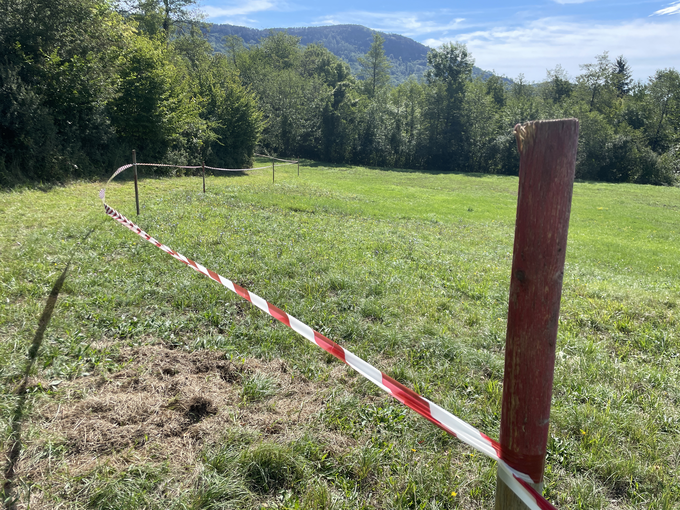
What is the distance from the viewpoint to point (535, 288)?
153cm

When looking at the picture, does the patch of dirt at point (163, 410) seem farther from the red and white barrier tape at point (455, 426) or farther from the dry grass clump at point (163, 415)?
the red and white barrier tape at point (455, 426)

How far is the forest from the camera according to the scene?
47.5 ft

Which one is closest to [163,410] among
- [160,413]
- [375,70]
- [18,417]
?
[160,413]

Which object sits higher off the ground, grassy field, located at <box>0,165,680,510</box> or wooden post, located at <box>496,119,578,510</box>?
wooden post, located at <box>496,119,578,510</box>

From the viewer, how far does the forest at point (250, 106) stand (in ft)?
47.5

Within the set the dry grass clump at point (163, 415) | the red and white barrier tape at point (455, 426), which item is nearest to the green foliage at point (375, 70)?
the dry grass clump at point (163, 415)

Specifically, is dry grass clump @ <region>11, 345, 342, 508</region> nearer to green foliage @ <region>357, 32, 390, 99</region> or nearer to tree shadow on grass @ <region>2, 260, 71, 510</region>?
tree shadow on grass @ <region>2, 260, 71, 510</region>

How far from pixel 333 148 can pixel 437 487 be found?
150 ft

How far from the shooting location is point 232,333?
4.47m

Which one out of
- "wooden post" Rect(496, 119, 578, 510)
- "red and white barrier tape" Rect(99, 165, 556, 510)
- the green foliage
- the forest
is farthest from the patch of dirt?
the green foliage

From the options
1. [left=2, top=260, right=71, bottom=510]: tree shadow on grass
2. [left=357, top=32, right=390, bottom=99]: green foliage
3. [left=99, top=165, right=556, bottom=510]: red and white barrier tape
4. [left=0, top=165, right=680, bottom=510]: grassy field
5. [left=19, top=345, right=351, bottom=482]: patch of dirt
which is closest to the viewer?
[left=99, top=165, right=556, bottom=510]: red and white barrier tape

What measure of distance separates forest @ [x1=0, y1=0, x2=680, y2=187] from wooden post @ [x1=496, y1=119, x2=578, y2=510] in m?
15.6

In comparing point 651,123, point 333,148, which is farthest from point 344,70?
point 651,123

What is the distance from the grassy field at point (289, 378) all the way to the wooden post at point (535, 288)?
3.70 ft
